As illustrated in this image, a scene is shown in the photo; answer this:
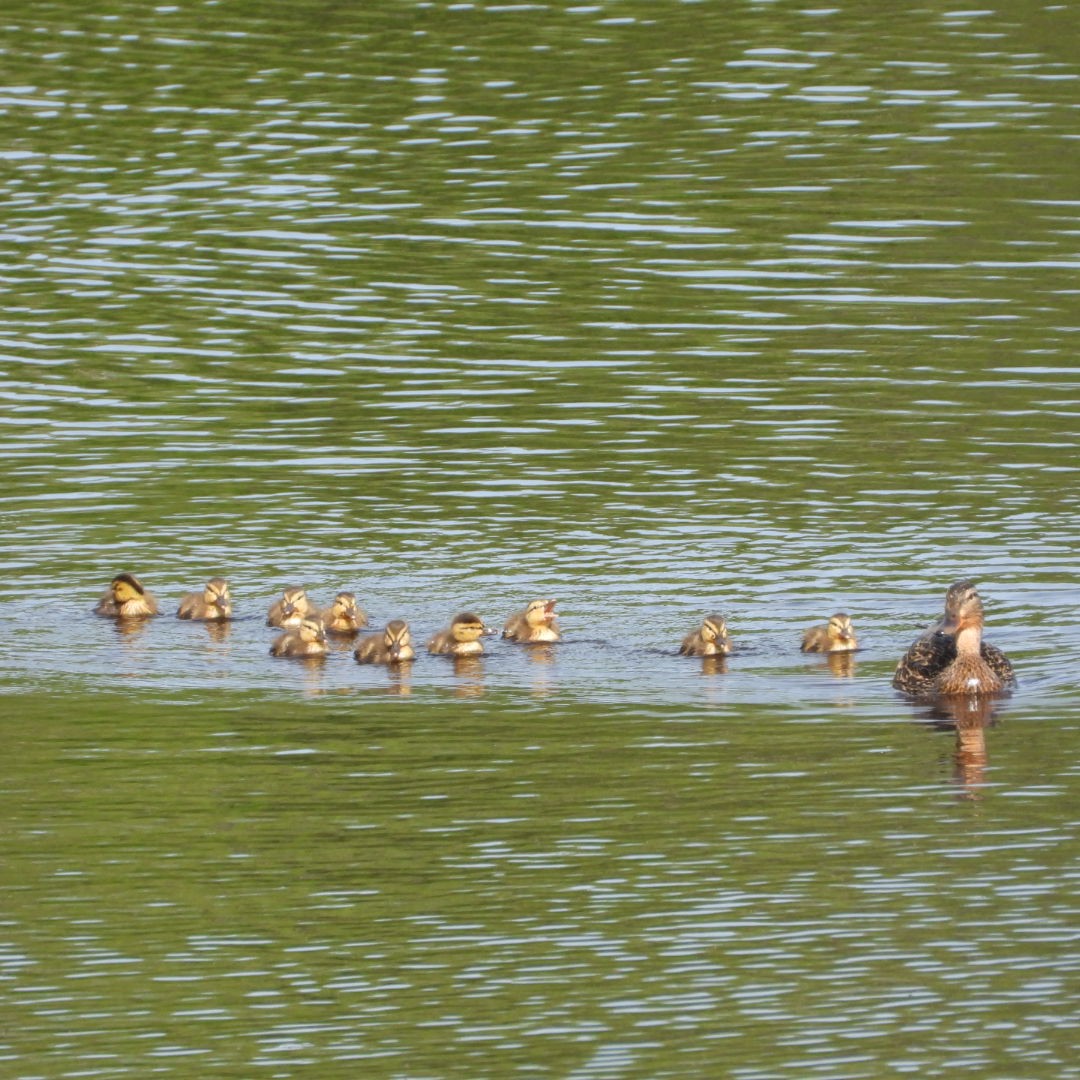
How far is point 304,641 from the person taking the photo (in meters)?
13.3

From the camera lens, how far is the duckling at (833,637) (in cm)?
1291

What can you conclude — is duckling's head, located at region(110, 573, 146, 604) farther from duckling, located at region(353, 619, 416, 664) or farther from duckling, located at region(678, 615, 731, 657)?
duckling, located at region(678, 615, 731, 657)

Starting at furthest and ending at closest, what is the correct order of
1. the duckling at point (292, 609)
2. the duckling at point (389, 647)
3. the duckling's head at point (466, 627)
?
the duckling at point (292, 609), the duckling's head at point (466, 627), the duckling at point (389, 647)

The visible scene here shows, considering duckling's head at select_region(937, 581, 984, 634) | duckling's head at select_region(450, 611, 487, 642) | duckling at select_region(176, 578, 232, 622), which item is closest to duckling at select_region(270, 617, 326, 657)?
duckling at select_region(176, 578, 232, 622)

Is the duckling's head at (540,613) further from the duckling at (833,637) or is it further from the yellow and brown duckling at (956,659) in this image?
the yellow and brown duckling at (956,659)

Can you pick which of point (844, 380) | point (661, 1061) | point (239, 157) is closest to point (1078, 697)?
point (661, 1061)

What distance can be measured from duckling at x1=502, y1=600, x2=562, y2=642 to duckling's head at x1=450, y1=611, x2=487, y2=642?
0.21 meters

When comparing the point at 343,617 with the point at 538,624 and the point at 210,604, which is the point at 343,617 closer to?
the point at 210,604

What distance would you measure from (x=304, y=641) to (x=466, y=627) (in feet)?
2.58

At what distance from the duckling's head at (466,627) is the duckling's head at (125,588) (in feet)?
5.61

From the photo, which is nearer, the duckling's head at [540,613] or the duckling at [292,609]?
the duckling's head at [540,613]

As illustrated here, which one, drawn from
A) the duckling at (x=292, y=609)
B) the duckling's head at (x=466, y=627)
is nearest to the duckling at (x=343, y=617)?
the duckling at (x=292, y=609)

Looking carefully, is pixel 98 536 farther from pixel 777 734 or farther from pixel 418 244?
pixel 418 244

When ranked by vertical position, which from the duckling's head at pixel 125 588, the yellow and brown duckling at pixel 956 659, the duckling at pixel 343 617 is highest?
the duckling's head at pixel 125 588
